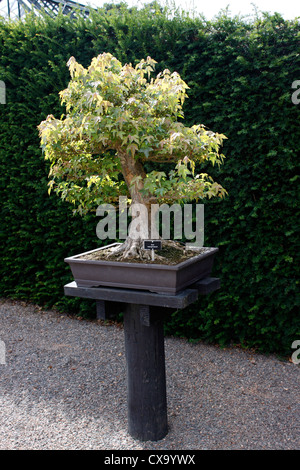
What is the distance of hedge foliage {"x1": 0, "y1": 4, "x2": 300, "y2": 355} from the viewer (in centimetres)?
298

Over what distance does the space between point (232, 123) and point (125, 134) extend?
58.6 inches

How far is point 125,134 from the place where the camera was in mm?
1929

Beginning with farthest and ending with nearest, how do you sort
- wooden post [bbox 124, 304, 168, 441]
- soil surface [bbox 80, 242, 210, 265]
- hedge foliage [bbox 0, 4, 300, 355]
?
1. hedge foliage [bbox 0, 4, 300, 355]
2. wooden post [bbox 124, 304, 168, 441]
3. soil surface [bbox 80, 242, 210, 265]

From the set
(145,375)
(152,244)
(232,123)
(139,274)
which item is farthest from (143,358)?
(232,123)

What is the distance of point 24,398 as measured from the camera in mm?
2785

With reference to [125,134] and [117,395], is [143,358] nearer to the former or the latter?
[117,395]

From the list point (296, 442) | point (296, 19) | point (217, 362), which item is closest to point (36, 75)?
point (296, 19)

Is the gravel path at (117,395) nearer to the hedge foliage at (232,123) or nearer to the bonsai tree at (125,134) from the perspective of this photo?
the hedge foliage at (232,123)

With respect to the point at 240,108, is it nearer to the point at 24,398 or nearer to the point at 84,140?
the point at 84,140

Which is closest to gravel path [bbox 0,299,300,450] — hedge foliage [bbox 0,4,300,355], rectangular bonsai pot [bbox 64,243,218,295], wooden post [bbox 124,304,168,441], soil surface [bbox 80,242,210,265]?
wooden post [bbox 124,304,168,441]

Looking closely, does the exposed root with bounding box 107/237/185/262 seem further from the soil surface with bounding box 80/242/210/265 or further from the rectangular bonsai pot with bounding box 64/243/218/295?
the rectangular bonsai pot with bounding box 64/243/218/295

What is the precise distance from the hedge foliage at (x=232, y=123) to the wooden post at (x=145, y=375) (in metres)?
1.29

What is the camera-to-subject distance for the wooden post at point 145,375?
213 centimetres

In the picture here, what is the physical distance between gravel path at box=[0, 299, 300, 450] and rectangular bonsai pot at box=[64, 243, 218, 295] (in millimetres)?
996
